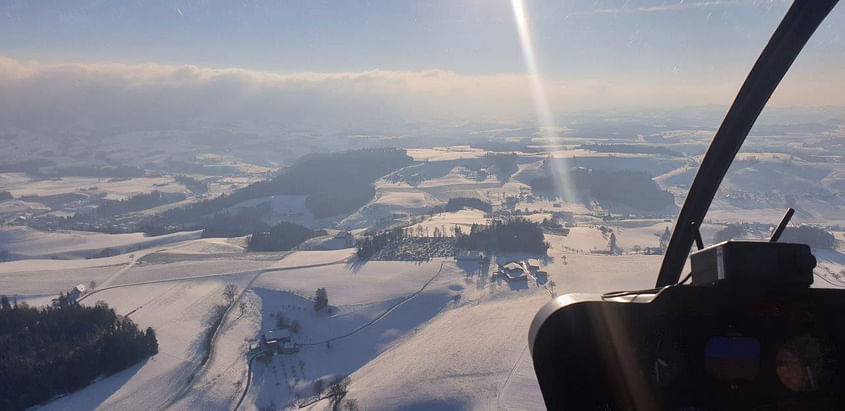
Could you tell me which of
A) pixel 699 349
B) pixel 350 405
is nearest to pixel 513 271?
pixel 350 405

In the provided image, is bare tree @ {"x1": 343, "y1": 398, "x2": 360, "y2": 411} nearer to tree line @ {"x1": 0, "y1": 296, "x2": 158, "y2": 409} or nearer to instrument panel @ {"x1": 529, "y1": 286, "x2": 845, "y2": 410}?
tree line @ {"x1": 0, "y1": 296, "x2": 158, "y2": 409}

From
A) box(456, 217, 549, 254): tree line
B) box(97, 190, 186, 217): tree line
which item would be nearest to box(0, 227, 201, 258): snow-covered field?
box(97, 190, 186, 217): tree line

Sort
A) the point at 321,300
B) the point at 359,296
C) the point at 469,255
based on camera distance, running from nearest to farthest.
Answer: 1. the point at 321,300
2. the point at 359,296
3. the point at 469,255

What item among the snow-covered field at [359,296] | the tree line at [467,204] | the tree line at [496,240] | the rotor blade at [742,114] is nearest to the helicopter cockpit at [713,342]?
the rotor blade at [742,114]

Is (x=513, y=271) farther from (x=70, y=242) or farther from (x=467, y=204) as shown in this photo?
(x=70, y=242)

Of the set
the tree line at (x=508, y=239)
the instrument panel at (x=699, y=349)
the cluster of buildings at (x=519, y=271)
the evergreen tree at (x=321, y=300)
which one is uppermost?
the instrument panel at (x=699, y=349)

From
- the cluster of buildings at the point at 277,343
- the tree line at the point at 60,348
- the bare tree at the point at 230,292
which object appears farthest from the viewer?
the bare tree at the point at 230,292

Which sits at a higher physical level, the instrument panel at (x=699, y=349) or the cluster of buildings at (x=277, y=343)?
the instrument panel at (x=699, y=349)

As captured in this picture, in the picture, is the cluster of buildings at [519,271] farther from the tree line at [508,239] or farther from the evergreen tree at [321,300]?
the evergreen tree at [321,300]
